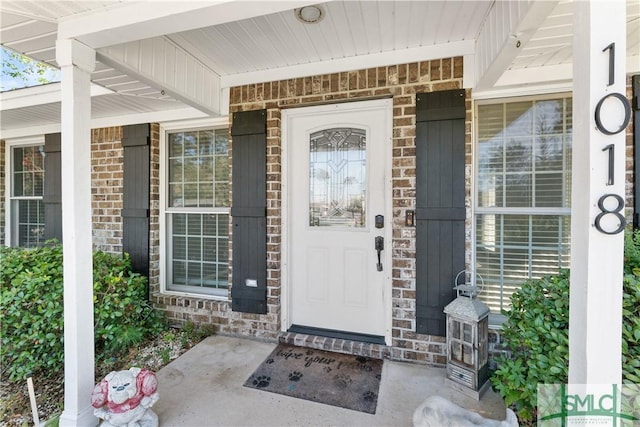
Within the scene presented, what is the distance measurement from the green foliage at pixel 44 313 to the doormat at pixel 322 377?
131 cm

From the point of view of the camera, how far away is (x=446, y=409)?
154cm

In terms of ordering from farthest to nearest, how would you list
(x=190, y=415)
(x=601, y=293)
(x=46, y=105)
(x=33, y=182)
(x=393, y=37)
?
1. (x=33, y=182)
2. (x=46, y=105)
3. (x=393, y=37)
4. (x=190, y=415)
5. (x=601, y=293)

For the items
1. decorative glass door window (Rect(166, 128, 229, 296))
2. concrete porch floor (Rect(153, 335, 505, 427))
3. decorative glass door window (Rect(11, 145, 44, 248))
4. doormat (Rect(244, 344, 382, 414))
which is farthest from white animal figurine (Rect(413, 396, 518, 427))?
decorative glass door window (Rect(11, 145, 44, 248))

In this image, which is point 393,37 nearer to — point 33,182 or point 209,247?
point 209,247

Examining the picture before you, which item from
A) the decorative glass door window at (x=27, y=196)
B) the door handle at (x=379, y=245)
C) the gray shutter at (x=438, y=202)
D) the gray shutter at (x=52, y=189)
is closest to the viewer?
the gray shutter at (x=438, y=202)

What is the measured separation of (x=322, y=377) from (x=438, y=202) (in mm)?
1623

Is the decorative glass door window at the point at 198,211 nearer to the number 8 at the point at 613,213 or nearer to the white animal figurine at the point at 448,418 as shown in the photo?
the white animal figurine at the point at 448,418

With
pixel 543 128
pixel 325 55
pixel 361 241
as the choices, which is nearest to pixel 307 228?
pixel 361 241

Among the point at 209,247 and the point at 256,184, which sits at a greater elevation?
the point at 256,184

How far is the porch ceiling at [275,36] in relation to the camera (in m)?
1.65

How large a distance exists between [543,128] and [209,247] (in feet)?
10.7

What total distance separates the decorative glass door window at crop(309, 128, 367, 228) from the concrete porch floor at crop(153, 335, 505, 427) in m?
1.28

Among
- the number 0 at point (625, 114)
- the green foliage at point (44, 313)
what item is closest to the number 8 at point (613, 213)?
the number 0 at point (625, 114)

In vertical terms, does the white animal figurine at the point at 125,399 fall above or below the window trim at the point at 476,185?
below
